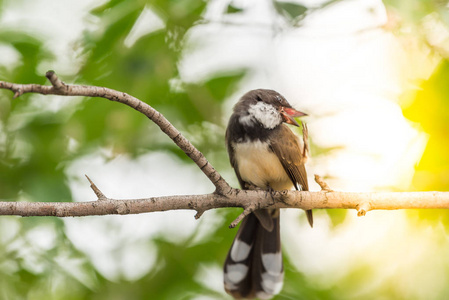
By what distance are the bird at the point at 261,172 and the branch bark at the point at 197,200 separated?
1.81 ft

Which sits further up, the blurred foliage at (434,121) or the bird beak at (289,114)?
the blurred foliage at (434,121)

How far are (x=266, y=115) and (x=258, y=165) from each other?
16.2 inches

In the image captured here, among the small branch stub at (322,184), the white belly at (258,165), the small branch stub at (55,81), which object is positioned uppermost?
the small branch stub at (55,81)

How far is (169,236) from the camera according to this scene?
460 centimetres

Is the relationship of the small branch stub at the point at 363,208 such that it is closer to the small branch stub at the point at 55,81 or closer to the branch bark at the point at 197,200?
the branch bark at the point at 197,200

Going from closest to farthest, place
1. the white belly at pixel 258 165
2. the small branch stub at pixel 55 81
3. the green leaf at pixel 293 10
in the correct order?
the small branch stub at pixel 55 81, the green leaf at pixel 293 10, the white belly at pixel 258 165

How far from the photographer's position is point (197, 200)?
316 cm

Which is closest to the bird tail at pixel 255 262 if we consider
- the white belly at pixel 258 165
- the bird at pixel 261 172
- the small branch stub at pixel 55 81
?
the bird at pixel 261 172

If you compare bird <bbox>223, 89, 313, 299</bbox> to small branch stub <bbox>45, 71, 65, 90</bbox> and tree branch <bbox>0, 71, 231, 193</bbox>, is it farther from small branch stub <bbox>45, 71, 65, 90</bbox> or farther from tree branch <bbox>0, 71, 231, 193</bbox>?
small branch stub <bbox>45, 71, 65, 90</bbox>

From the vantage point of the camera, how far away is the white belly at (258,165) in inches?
167

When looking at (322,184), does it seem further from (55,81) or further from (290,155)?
(55,81)

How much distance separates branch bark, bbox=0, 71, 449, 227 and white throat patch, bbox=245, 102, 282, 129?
85cm

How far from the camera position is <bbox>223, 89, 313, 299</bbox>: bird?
4.25 metres

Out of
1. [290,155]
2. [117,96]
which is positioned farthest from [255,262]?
[117,96]
